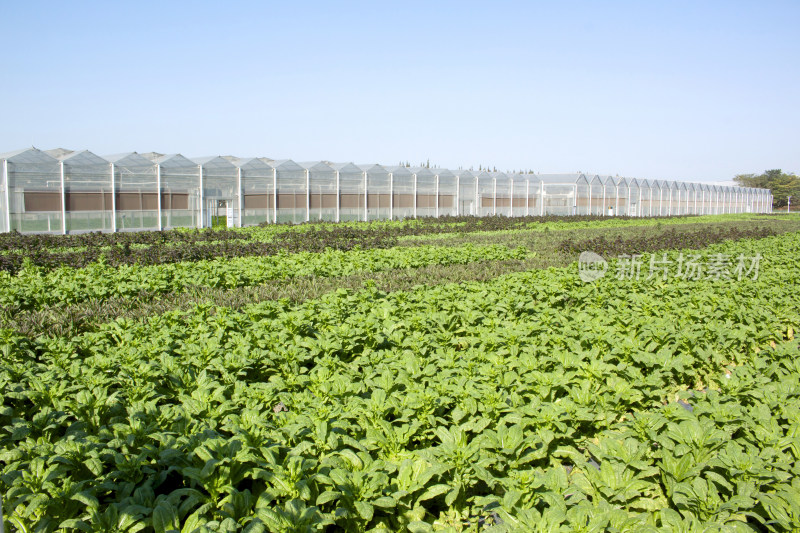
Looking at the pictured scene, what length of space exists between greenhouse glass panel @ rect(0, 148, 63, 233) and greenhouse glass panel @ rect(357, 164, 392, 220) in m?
15.0

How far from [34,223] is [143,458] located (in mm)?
21254

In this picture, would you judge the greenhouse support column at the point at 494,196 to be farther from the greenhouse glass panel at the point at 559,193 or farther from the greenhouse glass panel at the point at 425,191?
the greenhouse glass panel at the point at 425,191

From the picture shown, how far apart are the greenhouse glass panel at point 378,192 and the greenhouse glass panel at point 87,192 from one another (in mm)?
13198

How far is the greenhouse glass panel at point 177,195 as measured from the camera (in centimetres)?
2414

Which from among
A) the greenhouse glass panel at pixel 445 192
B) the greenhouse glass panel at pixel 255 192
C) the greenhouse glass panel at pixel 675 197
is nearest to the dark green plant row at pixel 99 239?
the greenhouse glass panel at pixel 255 192

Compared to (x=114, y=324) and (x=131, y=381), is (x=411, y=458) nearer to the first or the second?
(x=131, y=381)

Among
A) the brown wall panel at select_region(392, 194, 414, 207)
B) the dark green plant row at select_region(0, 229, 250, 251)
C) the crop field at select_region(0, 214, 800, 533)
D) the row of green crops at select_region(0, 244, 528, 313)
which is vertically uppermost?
the brown wall panel at select_region(392, 194, 414, 207)

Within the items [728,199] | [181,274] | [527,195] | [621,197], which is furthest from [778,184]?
[181,274]

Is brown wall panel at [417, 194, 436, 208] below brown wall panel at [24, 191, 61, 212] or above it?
above

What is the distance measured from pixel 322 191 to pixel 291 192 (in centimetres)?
185

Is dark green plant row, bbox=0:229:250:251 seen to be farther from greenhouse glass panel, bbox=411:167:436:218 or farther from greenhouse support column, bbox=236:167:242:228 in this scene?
greenhouse glass panel, bbox=411:167:436:218

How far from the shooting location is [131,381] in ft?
14.6

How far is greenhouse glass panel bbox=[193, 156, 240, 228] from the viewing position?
25891 millimetres

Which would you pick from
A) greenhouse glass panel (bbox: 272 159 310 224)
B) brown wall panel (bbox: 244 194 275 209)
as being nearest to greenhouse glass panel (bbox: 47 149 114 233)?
brown wall panel (bbox: 244 194 275 209)
